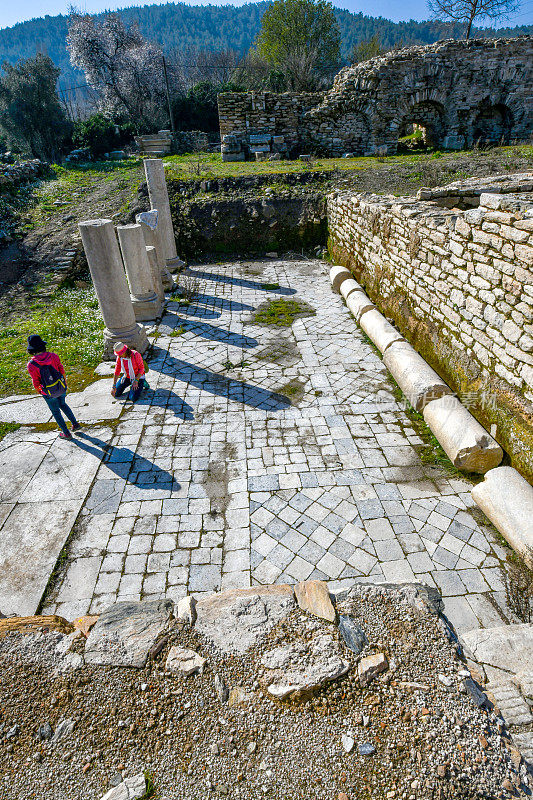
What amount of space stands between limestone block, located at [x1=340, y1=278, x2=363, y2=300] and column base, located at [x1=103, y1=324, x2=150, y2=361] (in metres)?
4.58

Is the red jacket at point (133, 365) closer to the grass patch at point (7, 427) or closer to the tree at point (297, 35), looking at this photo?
the grass patch at point (7, 427)

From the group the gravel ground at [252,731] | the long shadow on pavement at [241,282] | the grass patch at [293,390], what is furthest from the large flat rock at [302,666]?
the long shadow on pavement at [241,282]

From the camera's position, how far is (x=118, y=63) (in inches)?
1358

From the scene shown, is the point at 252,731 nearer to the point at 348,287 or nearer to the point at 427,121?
the point at 348,287

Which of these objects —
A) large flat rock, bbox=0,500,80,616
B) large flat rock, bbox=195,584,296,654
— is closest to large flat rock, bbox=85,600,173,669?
large flat rock, bbox=195,584,296,654

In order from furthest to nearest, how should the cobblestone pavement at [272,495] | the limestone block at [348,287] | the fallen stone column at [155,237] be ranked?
the fallen stone column at [155,237], the limestone block at [348,287], the cobblestone pavement at [272,495]

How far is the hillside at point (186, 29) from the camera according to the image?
11744cm

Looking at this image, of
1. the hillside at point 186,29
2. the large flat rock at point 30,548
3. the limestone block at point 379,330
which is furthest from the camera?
the hillside at point 186,29

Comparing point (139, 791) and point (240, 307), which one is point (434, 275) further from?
point (139, 791)

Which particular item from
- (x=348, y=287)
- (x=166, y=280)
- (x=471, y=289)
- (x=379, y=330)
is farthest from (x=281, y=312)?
(x=471, y=289)

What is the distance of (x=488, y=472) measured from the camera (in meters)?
4.73

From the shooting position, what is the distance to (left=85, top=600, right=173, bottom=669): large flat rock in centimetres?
276

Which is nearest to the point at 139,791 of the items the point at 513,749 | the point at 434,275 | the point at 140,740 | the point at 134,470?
the point at 140,740

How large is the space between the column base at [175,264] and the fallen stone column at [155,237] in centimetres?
32
